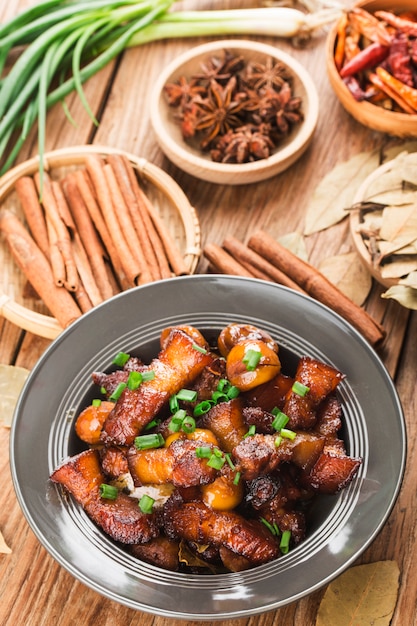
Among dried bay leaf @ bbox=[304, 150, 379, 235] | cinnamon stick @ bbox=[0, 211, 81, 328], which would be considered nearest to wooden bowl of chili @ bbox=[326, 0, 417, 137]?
dried bay leaf @ bbox=[304, 150, 379, 235]

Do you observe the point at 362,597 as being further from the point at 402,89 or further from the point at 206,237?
the point at 402,89

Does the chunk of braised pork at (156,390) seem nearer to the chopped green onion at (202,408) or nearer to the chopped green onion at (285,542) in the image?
the chopped green onion at (202,408)

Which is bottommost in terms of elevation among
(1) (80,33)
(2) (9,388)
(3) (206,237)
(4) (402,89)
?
(2) (9,388)

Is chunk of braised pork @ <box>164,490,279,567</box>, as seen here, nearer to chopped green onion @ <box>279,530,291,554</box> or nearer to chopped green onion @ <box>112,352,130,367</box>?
chopped green onion @ <box>279,530,291,554</box>

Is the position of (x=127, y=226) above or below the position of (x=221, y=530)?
above

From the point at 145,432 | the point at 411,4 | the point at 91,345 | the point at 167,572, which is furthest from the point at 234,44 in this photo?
the point at 167,572

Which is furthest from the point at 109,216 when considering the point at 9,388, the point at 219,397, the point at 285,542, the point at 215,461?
the point at 285,542

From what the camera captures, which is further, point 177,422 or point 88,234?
point 88,234
